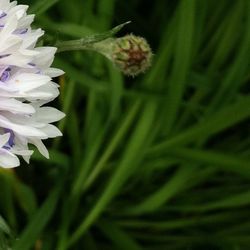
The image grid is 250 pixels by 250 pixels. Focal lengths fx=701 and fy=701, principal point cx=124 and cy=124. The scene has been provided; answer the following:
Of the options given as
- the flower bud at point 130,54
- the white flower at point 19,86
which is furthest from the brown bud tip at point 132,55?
the white flower at point 19,86

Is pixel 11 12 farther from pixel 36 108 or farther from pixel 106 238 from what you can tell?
pixel 106 238

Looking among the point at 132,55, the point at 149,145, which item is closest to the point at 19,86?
the point at 132,55

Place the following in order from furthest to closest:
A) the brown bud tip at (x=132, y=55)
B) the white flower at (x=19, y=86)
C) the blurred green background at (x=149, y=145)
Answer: the blurred green background at (x=149, y=145)
the brown bud tip at (x=132, y=55)
the white flower at (x=19, y=86)

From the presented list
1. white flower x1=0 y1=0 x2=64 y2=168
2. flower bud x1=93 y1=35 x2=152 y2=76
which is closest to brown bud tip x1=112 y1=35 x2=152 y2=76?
flower bud x1=93 y1=35 x2=152 y2=76

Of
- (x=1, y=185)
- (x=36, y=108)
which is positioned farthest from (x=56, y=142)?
(x=36, y=108)

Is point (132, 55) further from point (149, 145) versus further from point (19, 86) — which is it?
point (149, 145)

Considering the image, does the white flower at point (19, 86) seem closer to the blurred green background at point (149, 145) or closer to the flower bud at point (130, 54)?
the flower bud at point (130, 54)
